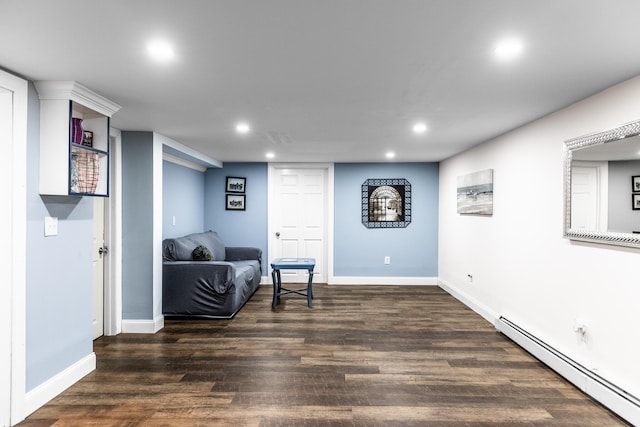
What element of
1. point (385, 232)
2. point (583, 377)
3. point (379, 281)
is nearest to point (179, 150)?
point (385, 232)

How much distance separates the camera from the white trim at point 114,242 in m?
3.62

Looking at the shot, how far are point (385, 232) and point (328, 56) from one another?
4.55m

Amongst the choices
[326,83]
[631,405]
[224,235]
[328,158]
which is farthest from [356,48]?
[224,235]

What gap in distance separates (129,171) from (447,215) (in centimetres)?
452

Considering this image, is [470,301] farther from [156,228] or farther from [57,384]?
[57,384]

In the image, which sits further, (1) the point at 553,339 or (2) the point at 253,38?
(1) the point at 553,339

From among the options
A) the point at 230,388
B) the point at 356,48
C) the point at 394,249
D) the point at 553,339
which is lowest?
the point at 230,388

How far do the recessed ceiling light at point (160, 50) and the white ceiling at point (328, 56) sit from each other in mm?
37

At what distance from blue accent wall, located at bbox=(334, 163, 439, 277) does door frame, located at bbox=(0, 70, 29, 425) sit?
4.50 metres

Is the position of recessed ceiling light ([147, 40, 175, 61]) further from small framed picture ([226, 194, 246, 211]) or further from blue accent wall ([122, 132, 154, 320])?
small framed picture ([226, 194, 246, 211])

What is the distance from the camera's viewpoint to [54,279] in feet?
7.98

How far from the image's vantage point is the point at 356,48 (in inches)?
70.2

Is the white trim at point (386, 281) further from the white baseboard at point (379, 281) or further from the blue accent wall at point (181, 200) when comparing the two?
the blue accent wall at point (181, 200)

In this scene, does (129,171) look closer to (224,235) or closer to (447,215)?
(224,235)
